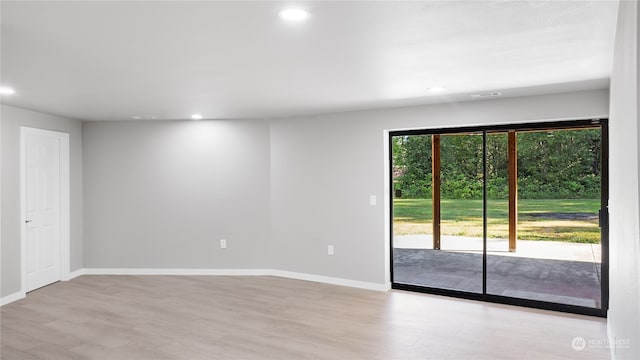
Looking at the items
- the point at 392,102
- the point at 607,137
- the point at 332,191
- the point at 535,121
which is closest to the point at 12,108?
the point at 332,191

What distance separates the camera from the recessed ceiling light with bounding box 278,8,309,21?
2.22 m

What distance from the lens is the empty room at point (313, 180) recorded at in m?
2.54

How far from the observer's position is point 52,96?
14.8 ft

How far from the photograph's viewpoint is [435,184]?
5.31m

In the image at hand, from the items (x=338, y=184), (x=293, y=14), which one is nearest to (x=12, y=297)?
(x=338, y=184)

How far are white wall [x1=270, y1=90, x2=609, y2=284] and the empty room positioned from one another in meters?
0.03

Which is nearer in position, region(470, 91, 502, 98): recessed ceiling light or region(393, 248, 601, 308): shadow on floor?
region(470, 91, 502, 98): recessed ceiling light

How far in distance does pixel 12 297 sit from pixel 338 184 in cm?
395

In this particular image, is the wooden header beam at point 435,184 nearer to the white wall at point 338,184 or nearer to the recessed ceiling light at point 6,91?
the white wall at point 338,184

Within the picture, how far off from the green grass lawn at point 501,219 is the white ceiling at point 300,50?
121cm

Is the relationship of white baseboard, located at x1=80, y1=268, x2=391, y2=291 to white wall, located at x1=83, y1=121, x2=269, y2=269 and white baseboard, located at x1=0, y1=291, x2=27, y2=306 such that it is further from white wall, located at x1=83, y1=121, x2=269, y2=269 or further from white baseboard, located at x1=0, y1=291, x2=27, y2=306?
white baseboard, located at x1=0, y1=291, x2=27, y2=306

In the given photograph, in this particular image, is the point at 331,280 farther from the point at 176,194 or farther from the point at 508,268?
the point at 176,194

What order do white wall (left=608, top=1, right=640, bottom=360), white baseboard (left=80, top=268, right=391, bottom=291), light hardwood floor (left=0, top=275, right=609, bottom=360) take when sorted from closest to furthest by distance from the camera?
white wall (left=608, top=1, right=640, bottom=360) → light hardwood floor (left=0, top=275, right=609, bottom=360) → white baseboard (left=80, top=268, right=391, bottom=291)

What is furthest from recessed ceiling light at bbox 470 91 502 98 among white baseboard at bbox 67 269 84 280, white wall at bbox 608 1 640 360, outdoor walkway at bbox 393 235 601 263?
white baseboard at bbox 67 269 84 280
